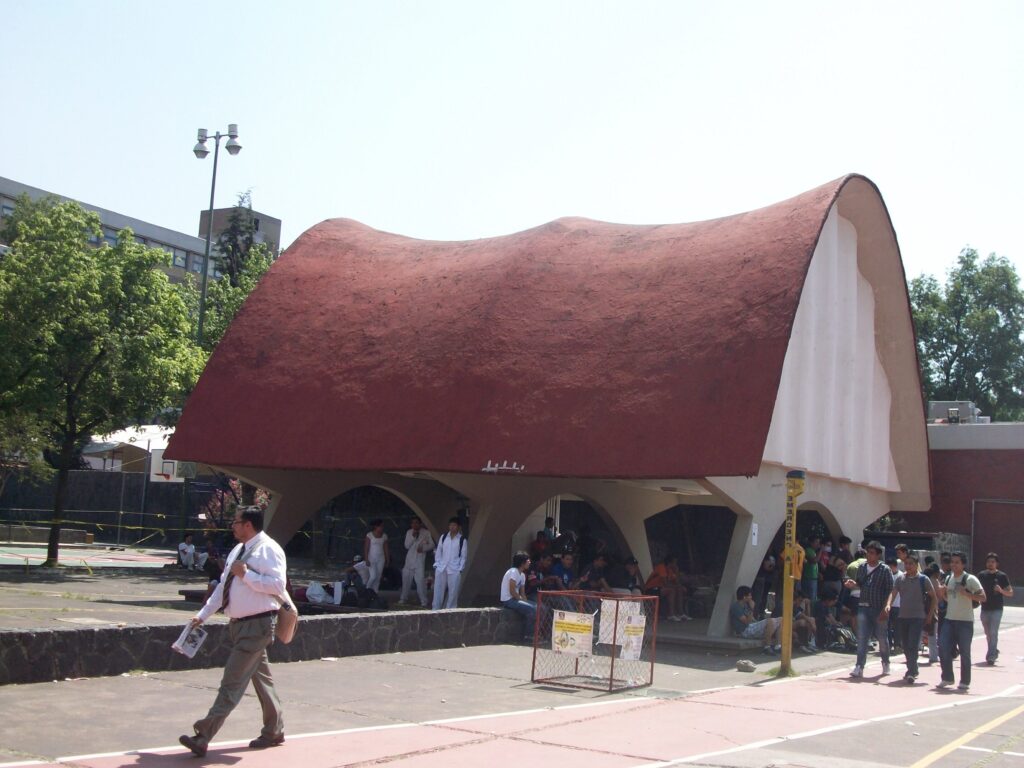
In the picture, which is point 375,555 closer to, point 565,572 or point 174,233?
point 565,572

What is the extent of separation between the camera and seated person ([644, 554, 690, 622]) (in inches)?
848

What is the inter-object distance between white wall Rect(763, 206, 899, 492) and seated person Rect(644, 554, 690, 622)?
3.33 m

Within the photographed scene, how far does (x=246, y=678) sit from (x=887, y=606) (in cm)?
982

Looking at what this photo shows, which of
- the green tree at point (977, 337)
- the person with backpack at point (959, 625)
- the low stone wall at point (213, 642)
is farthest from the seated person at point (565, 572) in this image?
the green tree at point (977, 337)

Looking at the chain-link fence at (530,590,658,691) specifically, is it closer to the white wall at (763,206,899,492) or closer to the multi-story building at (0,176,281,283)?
the white wall at (763,206,899,492)

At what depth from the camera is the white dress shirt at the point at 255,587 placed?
7934 mm

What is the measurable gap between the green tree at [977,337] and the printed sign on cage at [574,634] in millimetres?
48630

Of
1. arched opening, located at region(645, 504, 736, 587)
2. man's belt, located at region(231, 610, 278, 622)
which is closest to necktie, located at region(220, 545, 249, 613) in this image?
man's belt, located at region(231, 610, 278, 622)

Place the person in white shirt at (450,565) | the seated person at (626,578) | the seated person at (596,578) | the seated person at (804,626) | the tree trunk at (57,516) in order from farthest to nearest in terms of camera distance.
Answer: the tree trunk at (57,516)
the seated person at (626,578)
the seated person at (596,578)
the person in white shirt at (450,565)
the seated person at (804,626)

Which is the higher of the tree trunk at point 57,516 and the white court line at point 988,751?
the tree trunk at point 57,516

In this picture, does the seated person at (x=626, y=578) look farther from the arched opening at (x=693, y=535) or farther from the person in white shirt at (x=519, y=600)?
the arched opening at (x=693, y=535)

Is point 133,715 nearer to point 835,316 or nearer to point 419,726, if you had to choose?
point 419,726

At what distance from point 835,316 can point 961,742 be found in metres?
14.7

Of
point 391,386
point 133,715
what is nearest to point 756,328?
point 391,386
